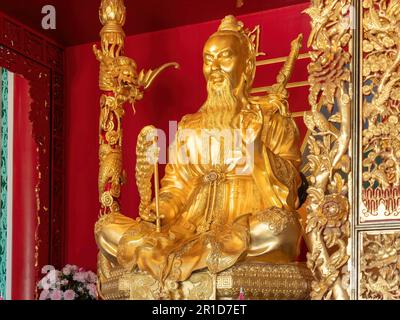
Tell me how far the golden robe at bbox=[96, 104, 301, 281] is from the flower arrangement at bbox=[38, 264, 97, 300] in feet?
2.09

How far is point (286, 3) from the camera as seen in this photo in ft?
18.2

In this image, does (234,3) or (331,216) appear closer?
(331,216)

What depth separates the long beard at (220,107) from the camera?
16.5ft

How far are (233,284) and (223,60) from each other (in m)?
1.43

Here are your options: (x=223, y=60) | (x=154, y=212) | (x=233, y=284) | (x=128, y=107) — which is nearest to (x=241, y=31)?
(x=223, y=60)

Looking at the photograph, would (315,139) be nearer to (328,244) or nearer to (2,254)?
(328,244)

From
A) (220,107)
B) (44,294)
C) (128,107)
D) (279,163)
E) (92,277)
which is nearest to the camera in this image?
(279,163)

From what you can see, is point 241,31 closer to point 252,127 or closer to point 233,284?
point 252,127

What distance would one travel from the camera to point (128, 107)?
5988mm

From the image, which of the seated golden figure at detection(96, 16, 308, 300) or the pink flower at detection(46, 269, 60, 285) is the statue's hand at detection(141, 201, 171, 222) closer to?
the seated golden figure at detection(96, 16, 308, 300)

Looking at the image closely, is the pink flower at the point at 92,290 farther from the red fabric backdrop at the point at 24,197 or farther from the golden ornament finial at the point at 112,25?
the golden ornament finial at the point at 112,25

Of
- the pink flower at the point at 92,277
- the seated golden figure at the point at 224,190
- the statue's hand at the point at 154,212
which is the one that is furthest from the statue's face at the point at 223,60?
the pink flower at the point at 92,277
